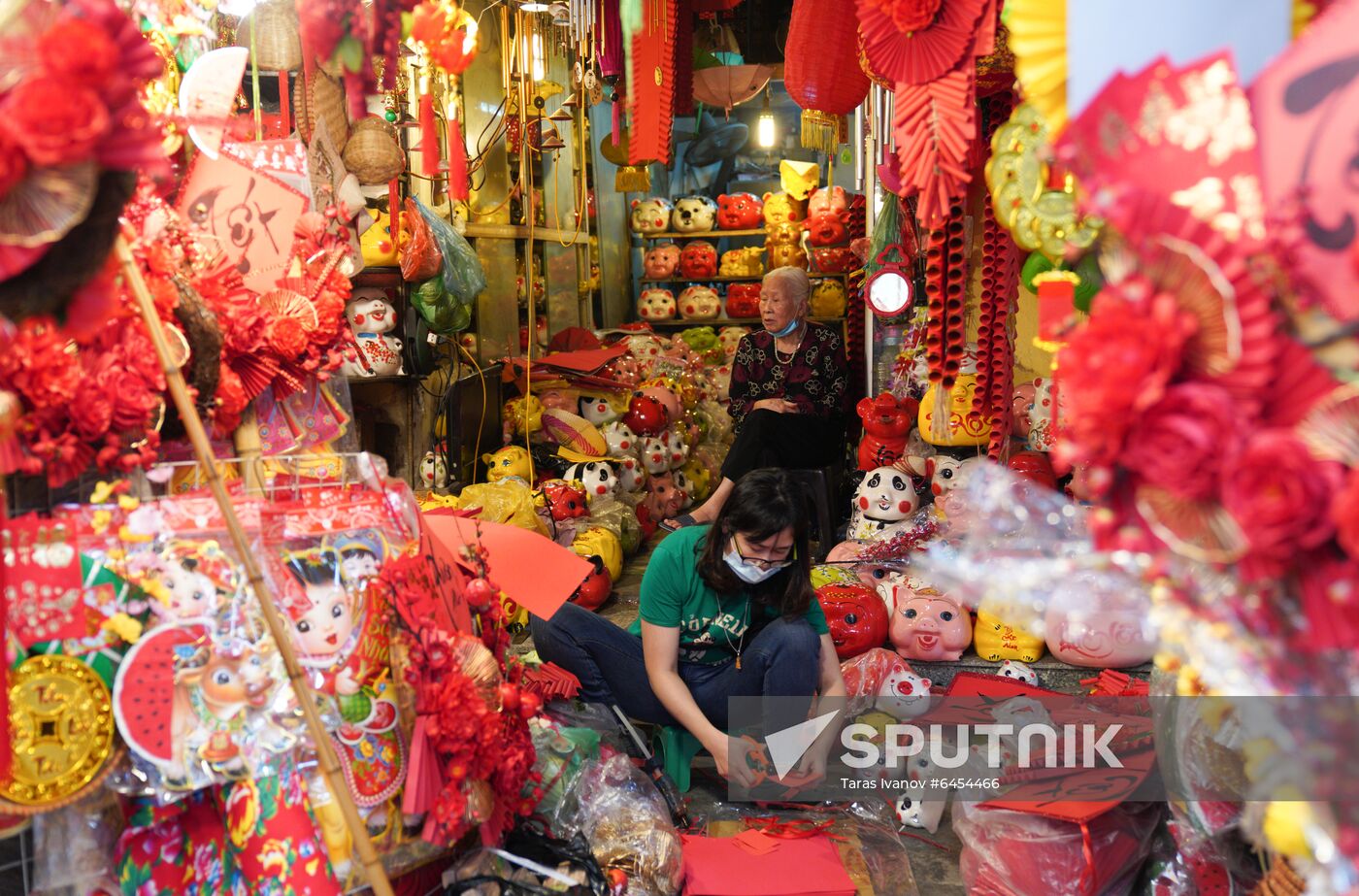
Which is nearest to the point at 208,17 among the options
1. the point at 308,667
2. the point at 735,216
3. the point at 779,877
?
the point at 308,667

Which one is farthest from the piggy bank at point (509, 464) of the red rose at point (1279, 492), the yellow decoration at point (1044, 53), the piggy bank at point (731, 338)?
the red rose at point (1279, 492)

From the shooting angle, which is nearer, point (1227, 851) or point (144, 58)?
point (144, 58)

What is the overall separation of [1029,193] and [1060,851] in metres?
1.32

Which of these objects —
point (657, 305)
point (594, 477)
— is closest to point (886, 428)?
point (594, 477)

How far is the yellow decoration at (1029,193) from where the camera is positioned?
5.67 ft

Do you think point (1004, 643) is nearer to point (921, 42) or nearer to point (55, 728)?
point (921, 42)

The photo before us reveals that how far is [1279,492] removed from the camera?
90 centimetres

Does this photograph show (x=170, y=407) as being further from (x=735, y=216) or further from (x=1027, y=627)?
(x=735, y=216)

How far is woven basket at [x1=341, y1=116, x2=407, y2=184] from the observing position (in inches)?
137

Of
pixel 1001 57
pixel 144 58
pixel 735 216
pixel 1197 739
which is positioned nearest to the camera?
pixel 144 58

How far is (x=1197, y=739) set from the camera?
1886 millimetres

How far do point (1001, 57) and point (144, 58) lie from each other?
1.79 m

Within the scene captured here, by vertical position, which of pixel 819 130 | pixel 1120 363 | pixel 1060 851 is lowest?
pixel 1060 851

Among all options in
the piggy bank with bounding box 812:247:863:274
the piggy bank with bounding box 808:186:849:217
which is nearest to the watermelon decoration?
the piggy bank with bounding box 812:247:863:274
